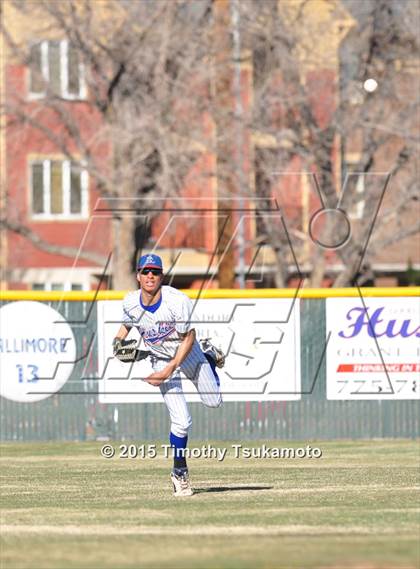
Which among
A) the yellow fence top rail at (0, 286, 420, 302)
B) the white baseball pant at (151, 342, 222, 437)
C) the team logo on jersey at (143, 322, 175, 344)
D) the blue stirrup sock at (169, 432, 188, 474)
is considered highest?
the yellow fence top rail at (0, 286, 420, 302)

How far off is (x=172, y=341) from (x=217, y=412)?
8294 mm

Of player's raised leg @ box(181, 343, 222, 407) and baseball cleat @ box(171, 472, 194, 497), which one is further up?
player's raised leg @ box(181, 343, 222, 407)

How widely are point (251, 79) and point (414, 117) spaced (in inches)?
150

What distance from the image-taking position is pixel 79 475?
13414 millimetres

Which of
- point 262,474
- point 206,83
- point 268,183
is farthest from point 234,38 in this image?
point 262,474

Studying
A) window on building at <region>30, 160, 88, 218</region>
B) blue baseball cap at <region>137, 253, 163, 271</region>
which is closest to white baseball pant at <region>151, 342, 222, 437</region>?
blue baseball cap at <region>137, 253, 163, 271</region>

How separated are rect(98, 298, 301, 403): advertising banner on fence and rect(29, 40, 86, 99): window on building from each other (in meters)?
11.7

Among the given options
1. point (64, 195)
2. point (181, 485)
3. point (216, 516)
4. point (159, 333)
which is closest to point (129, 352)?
point (159, 333)

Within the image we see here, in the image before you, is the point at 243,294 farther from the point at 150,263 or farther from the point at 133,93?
the point at 133,93

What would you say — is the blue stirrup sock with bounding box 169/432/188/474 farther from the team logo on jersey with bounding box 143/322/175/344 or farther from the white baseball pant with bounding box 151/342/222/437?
the team logo on jersey with bounding box 143/322/175/344

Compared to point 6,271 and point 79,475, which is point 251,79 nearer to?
point 6,271

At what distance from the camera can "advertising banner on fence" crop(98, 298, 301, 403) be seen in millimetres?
18516
